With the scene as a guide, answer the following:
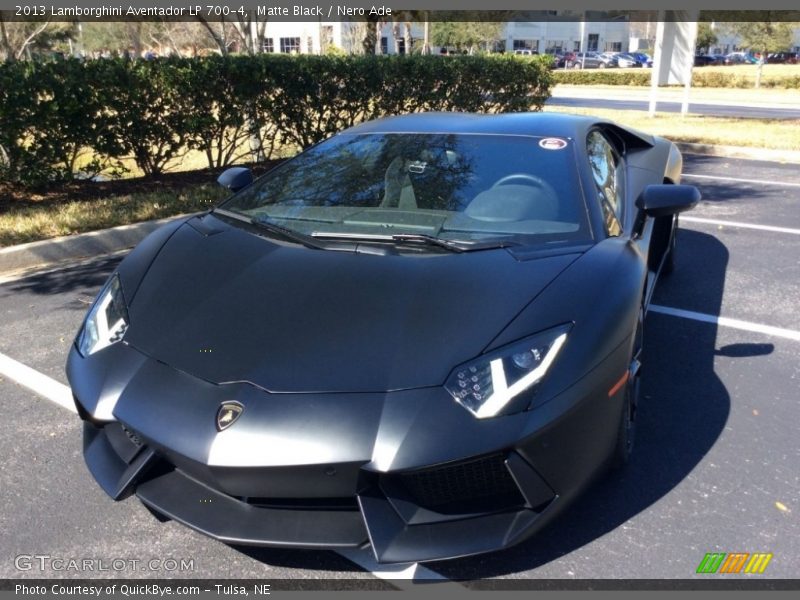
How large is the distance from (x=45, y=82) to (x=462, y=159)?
209 inches

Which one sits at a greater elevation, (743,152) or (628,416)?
(743,152)

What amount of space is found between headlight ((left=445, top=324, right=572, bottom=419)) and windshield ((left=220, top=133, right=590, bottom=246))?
2.34 feet

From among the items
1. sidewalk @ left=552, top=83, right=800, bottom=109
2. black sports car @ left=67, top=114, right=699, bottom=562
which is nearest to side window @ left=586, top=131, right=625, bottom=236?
black sports car @ left=67, top=114, right=699, bottom=562

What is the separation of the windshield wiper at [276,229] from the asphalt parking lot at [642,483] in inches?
46.7

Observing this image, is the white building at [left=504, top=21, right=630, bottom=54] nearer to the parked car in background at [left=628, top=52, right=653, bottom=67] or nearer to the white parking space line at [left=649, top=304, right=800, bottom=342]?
the parked car in background at [left=628, top=52, right=653, bottom=67]

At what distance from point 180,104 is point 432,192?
19.3ft

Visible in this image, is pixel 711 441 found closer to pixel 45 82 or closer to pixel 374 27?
pixel 45 82

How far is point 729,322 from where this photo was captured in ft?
15.1

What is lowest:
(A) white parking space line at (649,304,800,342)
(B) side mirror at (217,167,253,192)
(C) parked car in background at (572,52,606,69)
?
(A) white parking space line at (649,304,800,342)

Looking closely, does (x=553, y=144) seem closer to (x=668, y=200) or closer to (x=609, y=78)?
(x=668, y=200)

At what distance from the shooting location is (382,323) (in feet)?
7.82

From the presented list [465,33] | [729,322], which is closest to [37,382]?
[729,322]

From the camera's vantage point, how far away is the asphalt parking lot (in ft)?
7.87

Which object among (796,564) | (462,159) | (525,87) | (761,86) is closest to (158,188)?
(462,159)
